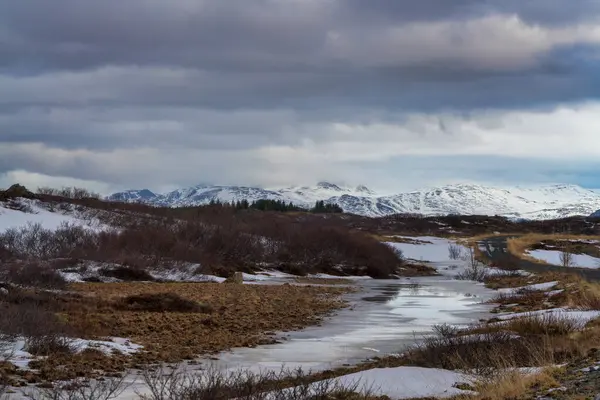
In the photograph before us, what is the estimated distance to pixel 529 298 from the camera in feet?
100

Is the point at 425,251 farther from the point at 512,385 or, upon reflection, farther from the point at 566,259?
the point at 512,385

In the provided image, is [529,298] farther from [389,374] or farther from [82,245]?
[82,245]

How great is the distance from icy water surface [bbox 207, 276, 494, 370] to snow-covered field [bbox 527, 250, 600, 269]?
123 ft

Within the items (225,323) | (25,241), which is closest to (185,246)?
(25,241)

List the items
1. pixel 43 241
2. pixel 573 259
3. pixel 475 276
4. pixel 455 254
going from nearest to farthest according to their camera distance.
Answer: pixel 43 241
pixel 475 276
pixel 573 259
pixel 455 254

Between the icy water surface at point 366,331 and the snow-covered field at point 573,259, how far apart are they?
123 feet

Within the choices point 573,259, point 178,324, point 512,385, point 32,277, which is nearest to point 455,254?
point 573,259

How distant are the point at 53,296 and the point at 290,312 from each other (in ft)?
26.0

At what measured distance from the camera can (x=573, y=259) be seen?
72562 millimetres

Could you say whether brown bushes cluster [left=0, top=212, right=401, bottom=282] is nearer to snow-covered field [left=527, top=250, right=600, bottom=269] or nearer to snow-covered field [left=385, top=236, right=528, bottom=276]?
snow-covered field [left=385, top=236, right=528, bottom=276]

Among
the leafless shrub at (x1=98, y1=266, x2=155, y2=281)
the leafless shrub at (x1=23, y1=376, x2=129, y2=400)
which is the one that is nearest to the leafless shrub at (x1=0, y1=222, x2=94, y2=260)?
the leafless shrub at (x1=98, y1=266, x2=155, y2=281)

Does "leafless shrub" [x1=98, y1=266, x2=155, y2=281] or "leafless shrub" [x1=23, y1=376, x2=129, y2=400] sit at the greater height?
"leafless shrub" [x1=23, y1=376, x2=129, y2=400]

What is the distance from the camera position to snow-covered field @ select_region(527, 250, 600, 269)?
71.4 metres

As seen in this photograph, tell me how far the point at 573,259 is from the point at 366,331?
2224 inches
